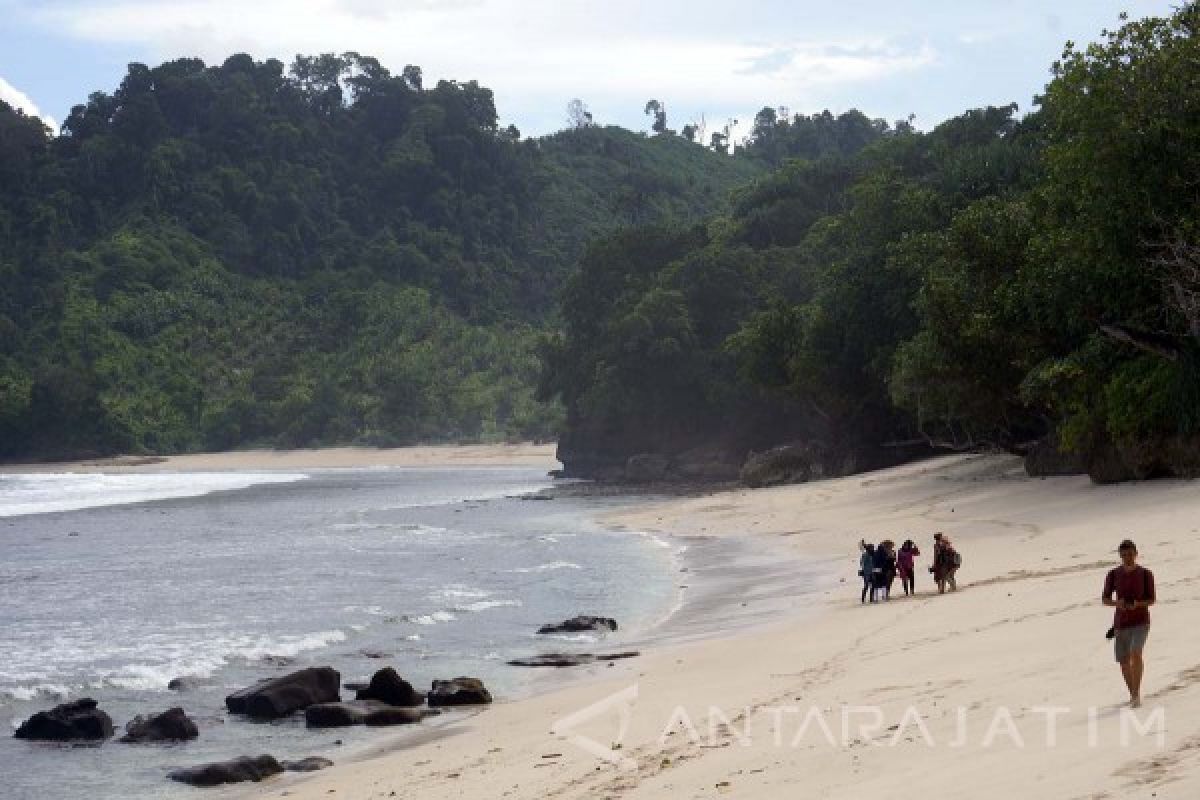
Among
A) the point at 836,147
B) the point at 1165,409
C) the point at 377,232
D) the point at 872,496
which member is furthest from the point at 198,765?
the point at 836,147

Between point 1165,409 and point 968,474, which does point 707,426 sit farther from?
point 1165,409

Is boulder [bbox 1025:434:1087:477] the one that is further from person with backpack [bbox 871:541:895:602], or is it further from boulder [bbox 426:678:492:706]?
boulder [bbox 426:678:492:706]

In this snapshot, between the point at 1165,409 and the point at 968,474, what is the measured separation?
14503 mm

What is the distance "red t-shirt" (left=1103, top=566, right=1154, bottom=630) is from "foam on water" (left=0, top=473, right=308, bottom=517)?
197 feet

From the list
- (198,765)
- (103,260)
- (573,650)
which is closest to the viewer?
(198,765)

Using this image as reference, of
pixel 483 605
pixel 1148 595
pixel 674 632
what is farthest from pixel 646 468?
pixel 1148 595

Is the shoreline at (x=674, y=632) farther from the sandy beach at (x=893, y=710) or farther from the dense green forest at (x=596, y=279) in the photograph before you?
→ the dense green forest at (x=596, y=279)

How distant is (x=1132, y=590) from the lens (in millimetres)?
11617

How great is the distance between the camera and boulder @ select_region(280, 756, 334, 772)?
15.9m

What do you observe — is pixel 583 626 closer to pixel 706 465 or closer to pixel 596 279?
pixel 706 465

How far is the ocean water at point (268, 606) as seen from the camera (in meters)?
17.9

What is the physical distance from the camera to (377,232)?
156 metres

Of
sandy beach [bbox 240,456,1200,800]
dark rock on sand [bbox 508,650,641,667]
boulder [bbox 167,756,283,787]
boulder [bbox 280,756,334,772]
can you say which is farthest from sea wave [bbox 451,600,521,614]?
boulder [bbox 167,756,283,787]

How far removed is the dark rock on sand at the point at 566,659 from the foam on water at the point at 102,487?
4863 centimetres
